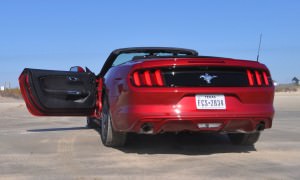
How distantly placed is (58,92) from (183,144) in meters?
2.15

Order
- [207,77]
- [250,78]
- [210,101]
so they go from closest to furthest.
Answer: [210,101] → [207,77] → [250,78]

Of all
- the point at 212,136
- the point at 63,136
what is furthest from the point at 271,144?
the point at 63,136

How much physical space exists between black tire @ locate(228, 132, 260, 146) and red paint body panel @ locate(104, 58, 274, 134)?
74 cm

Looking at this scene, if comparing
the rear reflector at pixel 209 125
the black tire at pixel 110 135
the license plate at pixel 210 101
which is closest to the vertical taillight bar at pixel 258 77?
the license plate at pixel 210 101

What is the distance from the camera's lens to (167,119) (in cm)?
554

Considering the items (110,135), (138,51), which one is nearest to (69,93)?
(138,51)

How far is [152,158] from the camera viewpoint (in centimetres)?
572

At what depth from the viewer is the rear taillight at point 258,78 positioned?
600 cm

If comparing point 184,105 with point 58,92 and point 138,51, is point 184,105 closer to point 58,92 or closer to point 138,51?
point 138,51

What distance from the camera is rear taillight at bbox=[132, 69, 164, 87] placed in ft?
18.6

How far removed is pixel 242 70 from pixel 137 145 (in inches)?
72.5

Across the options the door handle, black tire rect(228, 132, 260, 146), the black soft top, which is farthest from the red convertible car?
the door handle

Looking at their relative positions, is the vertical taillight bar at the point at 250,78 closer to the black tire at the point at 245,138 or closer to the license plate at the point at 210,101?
the license plate at the point at 210,101

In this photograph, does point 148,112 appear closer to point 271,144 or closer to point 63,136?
point 271,144
